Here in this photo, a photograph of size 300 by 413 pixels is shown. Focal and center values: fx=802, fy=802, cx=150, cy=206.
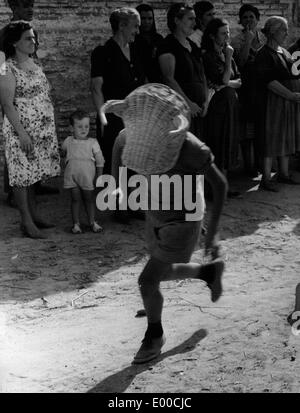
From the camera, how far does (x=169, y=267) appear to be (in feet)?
16.5

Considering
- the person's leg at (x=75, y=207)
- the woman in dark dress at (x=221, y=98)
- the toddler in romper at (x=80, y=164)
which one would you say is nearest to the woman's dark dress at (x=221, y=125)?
the woman in dark dress at (x=221, y=98)

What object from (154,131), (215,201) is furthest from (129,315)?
(154,131)

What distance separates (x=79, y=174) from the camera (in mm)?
7570

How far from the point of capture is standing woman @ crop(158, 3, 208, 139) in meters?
7.94

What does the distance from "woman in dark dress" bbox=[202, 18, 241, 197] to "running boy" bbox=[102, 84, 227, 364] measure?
364 centimetres

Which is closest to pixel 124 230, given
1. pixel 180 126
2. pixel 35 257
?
pixel 35 257

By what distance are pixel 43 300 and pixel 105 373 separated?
4.62 ft

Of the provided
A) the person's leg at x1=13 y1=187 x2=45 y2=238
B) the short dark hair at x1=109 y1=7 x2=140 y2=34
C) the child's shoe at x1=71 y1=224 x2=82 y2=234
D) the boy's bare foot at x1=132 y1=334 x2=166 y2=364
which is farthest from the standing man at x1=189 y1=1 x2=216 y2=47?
the boy's bare foot at x1=132 y1=334 x2=166 y2=364

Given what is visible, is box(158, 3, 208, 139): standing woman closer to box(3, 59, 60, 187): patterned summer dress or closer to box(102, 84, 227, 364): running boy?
box(3, 59, 60, 187): patterned summer dress

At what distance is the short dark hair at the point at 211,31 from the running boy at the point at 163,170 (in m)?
3.82

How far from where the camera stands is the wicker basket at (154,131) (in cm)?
461

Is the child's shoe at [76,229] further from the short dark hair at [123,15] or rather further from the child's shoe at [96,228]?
the short dark hair at [123,15]

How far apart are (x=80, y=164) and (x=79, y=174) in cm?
9
